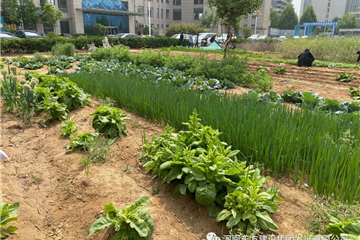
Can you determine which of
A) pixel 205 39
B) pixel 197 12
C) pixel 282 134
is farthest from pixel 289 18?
pixel 282 134

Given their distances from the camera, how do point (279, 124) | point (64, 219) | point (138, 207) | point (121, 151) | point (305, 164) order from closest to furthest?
1. point (138, 207)
2. point (64, 219)
3. point (305, 164)
4. point (279, 124)
5. point (121, 151)

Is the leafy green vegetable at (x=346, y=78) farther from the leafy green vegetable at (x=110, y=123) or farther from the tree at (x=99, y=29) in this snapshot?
the tree at (x=99, y=29)

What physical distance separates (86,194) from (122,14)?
45.4 m

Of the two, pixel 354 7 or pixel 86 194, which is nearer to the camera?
pixel 86 194

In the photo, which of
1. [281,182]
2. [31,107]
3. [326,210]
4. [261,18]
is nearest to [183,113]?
[281,182]

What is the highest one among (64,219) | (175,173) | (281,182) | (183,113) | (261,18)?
(261,18)

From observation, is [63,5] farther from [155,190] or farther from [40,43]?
[155,190]

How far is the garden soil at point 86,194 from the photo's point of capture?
1996 mm

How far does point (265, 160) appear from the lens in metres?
2.54

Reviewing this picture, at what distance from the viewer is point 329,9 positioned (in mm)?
102438

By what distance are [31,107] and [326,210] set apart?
4.00 meters

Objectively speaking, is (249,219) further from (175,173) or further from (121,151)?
(121,151)

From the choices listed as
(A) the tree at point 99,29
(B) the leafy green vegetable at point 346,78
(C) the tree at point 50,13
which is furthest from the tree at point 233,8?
(A) the tree at point 99,29

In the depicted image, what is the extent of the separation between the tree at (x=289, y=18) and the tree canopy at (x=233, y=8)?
7095 centimetres
